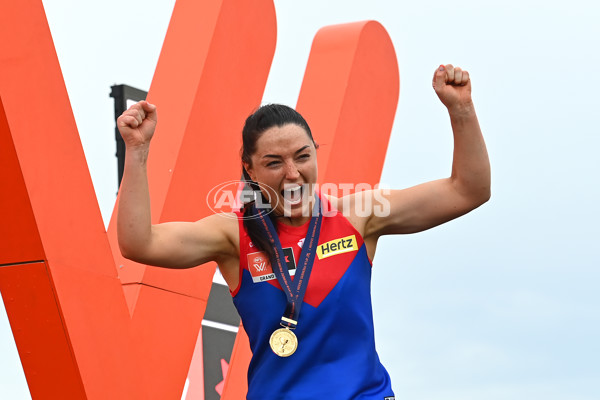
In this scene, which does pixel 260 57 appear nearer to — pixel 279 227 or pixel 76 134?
pixel 76 134

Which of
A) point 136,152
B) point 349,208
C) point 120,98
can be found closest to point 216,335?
point 120,98

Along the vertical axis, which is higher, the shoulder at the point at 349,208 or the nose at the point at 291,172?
the nose at the point at 291,172

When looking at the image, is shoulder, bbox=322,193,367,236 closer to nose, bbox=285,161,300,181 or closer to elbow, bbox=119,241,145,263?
nose, bbox=285,161,300,181

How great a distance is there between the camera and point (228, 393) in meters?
5.24

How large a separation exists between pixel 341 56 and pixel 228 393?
2.44 m

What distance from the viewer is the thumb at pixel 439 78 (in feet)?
9.39

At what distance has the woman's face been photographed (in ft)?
9.33

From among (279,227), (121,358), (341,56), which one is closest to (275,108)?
(279,227)

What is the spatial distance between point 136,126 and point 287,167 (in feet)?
1.61

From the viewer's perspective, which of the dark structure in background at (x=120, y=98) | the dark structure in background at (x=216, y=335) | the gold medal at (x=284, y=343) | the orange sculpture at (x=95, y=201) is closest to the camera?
the gold medal at (x=284, y=343)

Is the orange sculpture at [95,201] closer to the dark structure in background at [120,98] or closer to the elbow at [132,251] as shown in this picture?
the elbow at [132,251]

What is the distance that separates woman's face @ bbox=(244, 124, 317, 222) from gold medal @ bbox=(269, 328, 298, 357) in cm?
41

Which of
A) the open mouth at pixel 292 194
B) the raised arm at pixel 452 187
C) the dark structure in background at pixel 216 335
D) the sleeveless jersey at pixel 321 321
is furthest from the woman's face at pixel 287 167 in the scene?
the dark structure in background at pixel 216 335

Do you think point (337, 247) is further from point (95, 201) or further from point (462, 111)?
point (95, 201)
